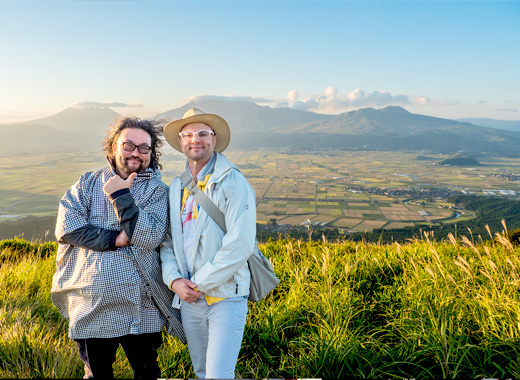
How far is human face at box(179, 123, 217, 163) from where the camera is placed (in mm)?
2451

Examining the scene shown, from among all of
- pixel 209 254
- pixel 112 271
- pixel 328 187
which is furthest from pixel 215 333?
pixel 328 187

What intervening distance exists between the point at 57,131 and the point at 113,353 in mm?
151045

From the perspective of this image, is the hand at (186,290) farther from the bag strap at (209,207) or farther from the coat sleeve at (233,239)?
the bag strap at (209,207)

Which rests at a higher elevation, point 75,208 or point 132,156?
point 132,156

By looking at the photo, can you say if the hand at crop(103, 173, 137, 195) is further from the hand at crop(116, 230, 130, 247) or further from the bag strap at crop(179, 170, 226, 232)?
the bag strap at crop(179, 170, 226, 232)

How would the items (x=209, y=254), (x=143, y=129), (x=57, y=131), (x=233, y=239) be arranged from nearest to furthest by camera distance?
1. (x=233, y=239)
2. (x=209, y=254)
3. (x=143, y=129)
4. (x=57, y=131)

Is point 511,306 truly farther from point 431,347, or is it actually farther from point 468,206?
point 468,206

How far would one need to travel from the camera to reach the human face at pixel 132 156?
2.46 m

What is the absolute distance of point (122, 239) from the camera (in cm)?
230

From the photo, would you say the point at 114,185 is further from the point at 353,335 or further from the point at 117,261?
the point at 353,335

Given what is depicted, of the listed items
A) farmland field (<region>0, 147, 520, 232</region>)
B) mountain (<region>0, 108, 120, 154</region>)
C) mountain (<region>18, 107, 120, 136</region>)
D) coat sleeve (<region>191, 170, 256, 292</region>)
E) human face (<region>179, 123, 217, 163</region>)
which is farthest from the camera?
mountain (<region>18, 107, 120, 136</region>)

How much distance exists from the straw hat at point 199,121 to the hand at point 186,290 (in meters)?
1.08

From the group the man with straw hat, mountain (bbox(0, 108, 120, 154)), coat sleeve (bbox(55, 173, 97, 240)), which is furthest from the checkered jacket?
mountain (bbox(0, 108, 120, 154))

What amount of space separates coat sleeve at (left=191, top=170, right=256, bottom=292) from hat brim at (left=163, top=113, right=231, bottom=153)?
504mm
